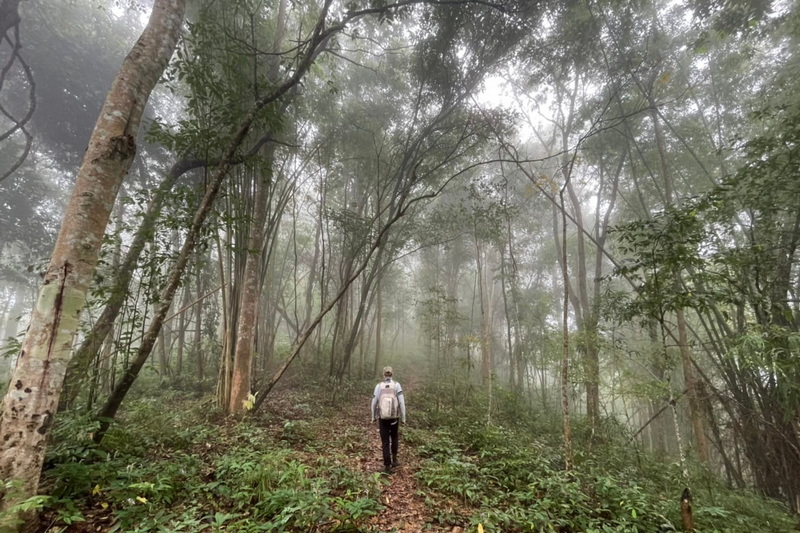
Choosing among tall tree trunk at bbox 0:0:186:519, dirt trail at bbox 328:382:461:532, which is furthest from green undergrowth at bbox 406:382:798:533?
tall tree trunk at bbox 0:0:186:519

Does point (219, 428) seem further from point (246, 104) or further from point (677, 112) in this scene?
point (677, 112)

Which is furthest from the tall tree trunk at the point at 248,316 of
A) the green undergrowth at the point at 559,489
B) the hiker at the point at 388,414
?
the green undergrowth at the point at 559,489

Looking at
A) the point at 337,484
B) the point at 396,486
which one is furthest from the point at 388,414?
the point at 337,484

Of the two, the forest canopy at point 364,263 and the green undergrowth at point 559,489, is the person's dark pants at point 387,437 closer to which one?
the forest canopy at point 364,263

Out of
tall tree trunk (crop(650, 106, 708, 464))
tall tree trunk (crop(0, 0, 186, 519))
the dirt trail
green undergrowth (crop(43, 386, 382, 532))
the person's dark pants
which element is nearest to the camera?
tall tree trunk (crop(0, 0, 186, 519))

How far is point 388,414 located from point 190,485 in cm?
255

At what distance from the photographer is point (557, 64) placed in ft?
28.4

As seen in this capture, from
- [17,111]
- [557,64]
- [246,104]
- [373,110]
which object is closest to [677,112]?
[557,64]

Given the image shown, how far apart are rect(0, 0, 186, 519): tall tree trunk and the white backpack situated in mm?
3566

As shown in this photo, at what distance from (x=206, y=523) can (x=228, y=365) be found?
3841 mm

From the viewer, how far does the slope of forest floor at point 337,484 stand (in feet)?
9.44

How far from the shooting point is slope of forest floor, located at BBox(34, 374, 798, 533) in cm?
288

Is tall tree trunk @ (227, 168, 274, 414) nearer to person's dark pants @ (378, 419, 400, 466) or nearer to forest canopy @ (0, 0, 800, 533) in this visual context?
forest canopy @ (0, 0, 800, 533)

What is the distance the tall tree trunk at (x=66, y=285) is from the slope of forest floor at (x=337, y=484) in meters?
0.60
